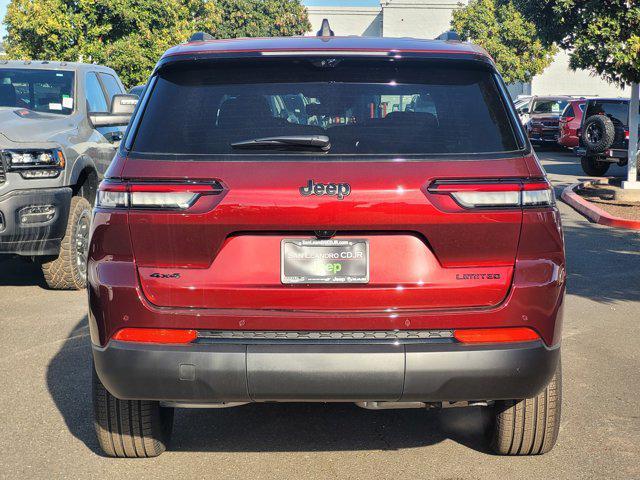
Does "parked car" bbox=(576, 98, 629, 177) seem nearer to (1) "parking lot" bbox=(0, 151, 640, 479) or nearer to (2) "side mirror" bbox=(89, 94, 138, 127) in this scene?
(2) "side mirror" bbox=(89, 94, 138, 127)

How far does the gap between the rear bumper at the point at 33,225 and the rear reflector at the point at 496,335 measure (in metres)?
4.89

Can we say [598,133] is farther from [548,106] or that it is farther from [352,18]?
[352,18]

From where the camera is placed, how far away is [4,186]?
24.4 feet

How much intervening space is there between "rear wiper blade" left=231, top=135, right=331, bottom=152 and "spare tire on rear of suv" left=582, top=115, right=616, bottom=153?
16.2 m

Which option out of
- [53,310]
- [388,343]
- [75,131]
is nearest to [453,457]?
[388,343]

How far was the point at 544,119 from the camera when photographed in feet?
97.2

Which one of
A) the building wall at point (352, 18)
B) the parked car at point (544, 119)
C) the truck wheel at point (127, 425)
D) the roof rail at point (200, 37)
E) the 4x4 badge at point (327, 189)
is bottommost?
the building wall at point (352, 18)

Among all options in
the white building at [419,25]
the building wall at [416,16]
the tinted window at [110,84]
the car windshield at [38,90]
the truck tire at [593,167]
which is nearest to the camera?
the car windshield at [38,90]

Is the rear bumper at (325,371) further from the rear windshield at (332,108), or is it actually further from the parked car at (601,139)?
the parked car at (601,139)

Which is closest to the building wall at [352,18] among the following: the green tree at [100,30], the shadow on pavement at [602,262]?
the green tree at [100,30]

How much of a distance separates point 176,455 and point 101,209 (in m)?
1.31

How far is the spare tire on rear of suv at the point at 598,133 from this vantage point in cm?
1870

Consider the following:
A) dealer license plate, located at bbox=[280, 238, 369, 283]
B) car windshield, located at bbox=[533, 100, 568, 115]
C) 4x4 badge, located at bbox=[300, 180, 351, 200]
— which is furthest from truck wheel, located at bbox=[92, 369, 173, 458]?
car windshield, located at bbox=[533, 100, 568, 115]

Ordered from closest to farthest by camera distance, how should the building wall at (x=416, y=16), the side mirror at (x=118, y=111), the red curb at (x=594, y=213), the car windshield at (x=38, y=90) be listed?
the side mirror at (x=118, y=111), the car windshield at (x=38, y=90), the red curb at (x=594, y=213), the building wall at (x=416, y=16)
